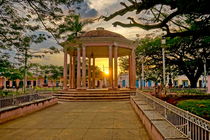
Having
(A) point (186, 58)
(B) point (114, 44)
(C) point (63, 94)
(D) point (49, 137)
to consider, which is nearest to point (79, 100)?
(C) point (63, 94)

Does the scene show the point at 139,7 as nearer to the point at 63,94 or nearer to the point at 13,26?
the point at 13,26

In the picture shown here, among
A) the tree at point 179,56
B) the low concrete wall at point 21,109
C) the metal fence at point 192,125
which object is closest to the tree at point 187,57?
the tree at point 179,56

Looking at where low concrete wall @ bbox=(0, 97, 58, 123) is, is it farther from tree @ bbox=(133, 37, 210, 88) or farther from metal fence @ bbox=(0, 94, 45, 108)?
tree @ bbox=(133, 37, 210, 88)

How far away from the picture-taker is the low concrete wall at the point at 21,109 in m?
8.67

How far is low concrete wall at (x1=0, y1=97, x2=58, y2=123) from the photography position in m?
8.67

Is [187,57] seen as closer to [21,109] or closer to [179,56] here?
[179,56]

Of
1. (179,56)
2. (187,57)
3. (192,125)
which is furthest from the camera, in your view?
(179,56)

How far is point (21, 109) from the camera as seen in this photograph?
33.4 ft

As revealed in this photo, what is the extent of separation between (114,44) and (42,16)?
603 inches

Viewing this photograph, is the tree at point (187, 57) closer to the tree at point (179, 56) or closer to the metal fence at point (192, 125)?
the tree at point (179, 56)

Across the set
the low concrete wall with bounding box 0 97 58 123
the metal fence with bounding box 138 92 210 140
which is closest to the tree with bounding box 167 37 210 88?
the low concrete wall with bounding box 0 97 58 123

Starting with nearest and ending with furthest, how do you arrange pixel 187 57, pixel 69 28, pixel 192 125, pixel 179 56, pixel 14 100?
pixel 192 125 < pixel 69 28 < pixel 14 100 < pixel 187 57 < pixel 179 56

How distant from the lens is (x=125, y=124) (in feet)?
26.1

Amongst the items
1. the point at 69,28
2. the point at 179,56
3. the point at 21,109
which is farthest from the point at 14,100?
the point at 179,56
